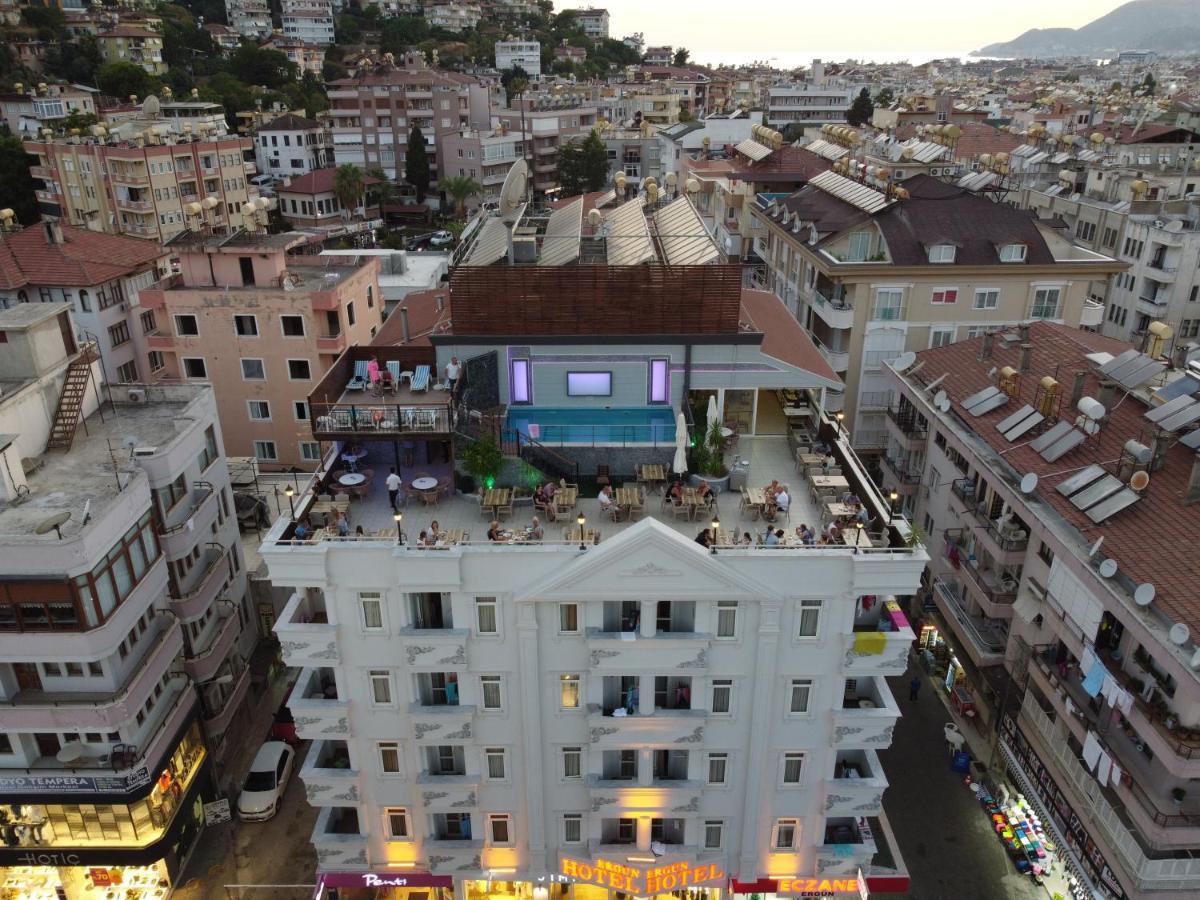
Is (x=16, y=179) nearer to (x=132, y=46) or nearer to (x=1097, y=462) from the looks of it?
(x=132, y=46)

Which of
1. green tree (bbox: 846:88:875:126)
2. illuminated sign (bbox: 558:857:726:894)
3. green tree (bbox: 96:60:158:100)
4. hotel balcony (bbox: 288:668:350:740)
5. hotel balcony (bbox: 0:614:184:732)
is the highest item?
green tree (bbox: 96:60:158:100)

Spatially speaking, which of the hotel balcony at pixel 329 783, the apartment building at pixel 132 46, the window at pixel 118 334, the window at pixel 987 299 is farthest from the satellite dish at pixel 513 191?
the apartment building at pixel 132 46

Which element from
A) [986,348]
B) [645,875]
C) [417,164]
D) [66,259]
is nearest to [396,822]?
[645,875]

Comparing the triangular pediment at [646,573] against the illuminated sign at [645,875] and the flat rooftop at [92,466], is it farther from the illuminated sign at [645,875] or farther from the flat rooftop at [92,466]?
the flat rooftop at [92,466]

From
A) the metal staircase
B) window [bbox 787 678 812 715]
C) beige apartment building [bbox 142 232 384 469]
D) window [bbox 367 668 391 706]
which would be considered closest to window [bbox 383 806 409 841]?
window [bbox 367 668 391 706]

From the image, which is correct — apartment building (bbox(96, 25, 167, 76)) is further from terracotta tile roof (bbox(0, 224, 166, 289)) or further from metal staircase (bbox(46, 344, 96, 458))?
metal staircase (bbox(46, 344, 96, 458))

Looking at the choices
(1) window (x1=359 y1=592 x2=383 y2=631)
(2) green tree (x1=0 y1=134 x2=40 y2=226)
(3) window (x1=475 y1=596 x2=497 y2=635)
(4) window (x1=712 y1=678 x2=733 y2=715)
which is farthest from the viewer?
(2) green tree (x1=0 y1=134 x2=40 y2=226)
